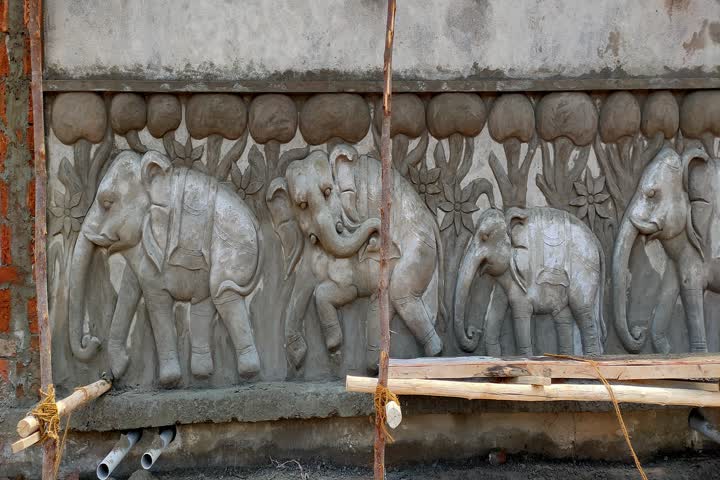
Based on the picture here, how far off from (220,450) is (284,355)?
2.08ft

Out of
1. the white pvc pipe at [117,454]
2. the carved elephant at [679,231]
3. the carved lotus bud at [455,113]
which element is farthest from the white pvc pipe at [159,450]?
the carved elephant at [679,231]

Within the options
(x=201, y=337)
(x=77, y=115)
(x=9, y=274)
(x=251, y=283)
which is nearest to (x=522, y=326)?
(x=251, y=283)

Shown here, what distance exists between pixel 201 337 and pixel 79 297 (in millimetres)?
709

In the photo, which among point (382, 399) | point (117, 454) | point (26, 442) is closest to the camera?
point (26, 442)

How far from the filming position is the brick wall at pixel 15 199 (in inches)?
188

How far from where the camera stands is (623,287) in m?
5.08

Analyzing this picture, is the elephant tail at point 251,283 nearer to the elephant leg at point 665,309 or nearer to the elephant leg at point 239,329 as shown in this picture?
the elephant leg at point 239,329

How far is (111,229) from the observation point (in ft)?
15.8

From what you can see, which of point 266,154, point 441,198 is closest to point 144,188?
point 266,154

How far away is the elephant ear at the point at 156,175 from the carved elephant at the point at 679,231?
103 inches

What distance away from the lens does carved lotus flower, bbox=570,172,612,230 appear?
512 cm

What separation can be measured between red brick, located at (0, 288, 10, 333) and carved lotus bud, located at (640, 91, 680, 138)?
12.4 feet

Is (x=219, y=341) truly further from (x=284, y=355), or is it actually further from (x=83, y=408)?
(x=83, y=408)

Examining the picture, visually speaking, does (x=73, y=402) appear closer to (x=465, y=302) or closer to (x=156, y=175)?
(x=156, y=175)
